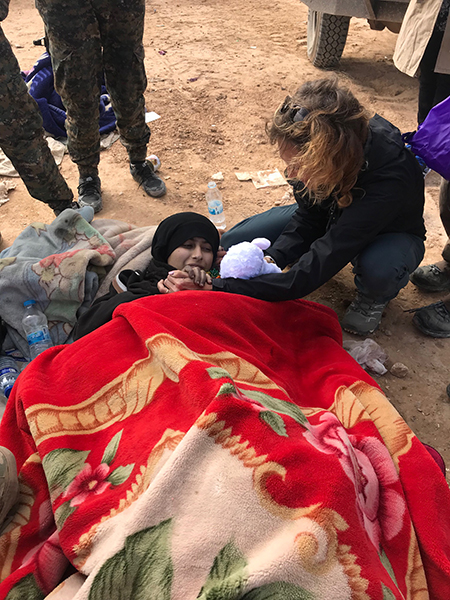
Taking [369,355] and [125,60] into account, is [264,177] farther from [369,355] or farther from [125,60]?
[369,355]

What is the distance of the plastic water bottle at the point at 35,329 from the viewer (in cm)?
233

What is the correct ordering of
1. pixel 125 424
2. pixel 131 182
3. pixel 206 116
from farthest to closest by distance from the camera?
1. pixel 206 116
2. pixel 131 182
3. pixel 125 424

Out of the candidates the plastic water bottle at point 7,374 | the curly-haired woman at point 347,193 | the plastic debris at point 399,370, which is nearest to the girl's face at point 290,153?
the curly-haired woman at point 347,193

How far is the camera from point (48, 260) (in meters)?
2.49

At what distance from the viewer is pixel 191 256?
2.41 meters

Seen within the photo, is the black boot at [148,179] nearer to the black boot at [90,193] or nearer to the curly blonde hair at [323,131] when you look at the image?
the black boot at [90,193]

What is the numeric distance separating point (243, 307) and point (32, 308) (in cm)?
128

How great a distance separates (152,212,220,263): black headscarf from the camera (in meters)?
2.44

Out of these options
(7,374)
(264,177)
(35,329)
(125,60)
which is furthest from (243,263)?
(264,177)

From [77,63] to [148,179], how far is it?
112 cm

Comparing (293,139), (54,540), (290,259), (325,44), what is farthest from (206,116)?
(54,540)

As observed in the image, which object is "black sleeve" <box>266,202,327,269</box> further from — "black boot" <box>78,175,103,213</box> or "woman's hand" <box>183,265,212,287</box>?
"black boot" <box>78,175,103,213</box>

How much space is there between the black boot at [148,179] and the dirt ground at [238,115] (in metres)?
0.07

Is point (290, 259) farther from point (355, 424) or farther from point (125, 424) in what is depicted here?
point (125, 424)
